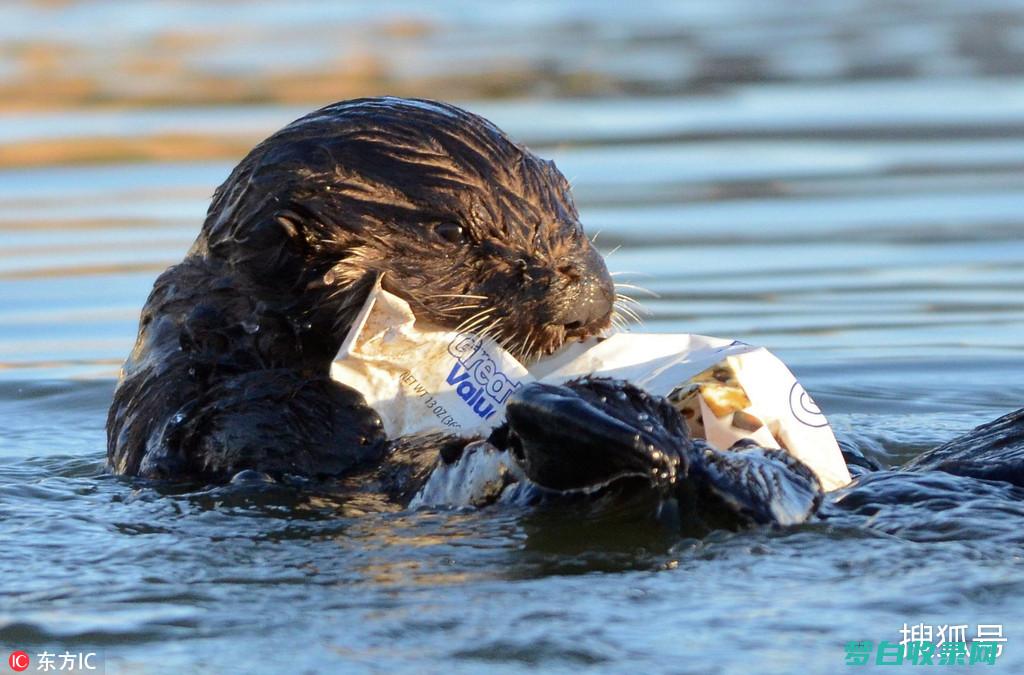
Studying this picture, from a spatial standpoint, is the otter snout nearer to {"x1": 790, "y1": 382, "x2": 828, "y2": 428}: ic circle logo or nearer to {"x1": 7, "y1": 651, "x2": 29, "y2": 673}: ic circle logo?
{"x1": 790, "y1": 382, "x2": 828, "y2": 428}: ic circle logo

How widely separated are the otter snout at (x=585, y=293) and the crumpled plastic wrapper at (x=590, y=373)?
0.27 feet

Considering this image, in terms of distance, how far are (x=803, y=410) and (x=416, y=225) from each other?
104 centimetres

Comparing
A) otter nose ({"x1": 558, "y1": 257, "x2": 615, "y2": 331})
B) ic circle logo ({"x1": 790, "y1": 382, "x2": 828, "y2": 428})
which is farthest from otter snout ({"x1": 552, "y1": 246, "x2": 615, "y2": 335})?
ic circle logo ({"x1": 790, "y1": 382, "x2": 828, "y2": 428})

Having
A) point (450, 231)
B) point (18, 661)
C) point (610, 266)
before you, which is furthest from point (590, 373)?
point (610, 266)

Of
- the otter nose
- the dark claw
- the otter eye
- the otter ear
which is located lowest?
the dark claw

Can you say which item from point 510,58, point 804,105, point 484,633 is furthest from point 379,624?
point 510,58

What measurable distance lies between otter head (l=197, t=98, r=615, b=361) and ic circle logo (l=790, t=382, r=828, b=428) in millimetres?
566

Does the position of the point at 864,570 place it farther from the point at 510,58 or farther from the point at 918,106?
the point at 510,58

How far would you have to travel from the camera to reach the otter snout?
4.26m

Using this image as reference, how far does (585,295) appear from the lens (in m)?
4.30

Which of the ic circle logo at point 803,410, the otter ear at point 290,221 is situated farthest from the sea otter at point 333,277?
the ic circle logo at point 803,410

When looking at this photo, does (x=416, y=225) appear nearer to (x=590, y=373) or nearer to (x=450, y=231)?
(x=450, y=231)

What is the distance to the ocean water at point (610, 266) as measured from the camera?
3.24m

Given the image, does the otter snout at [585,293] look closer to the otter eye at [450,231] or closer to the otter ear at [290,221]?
the otter eye at [450,231]
